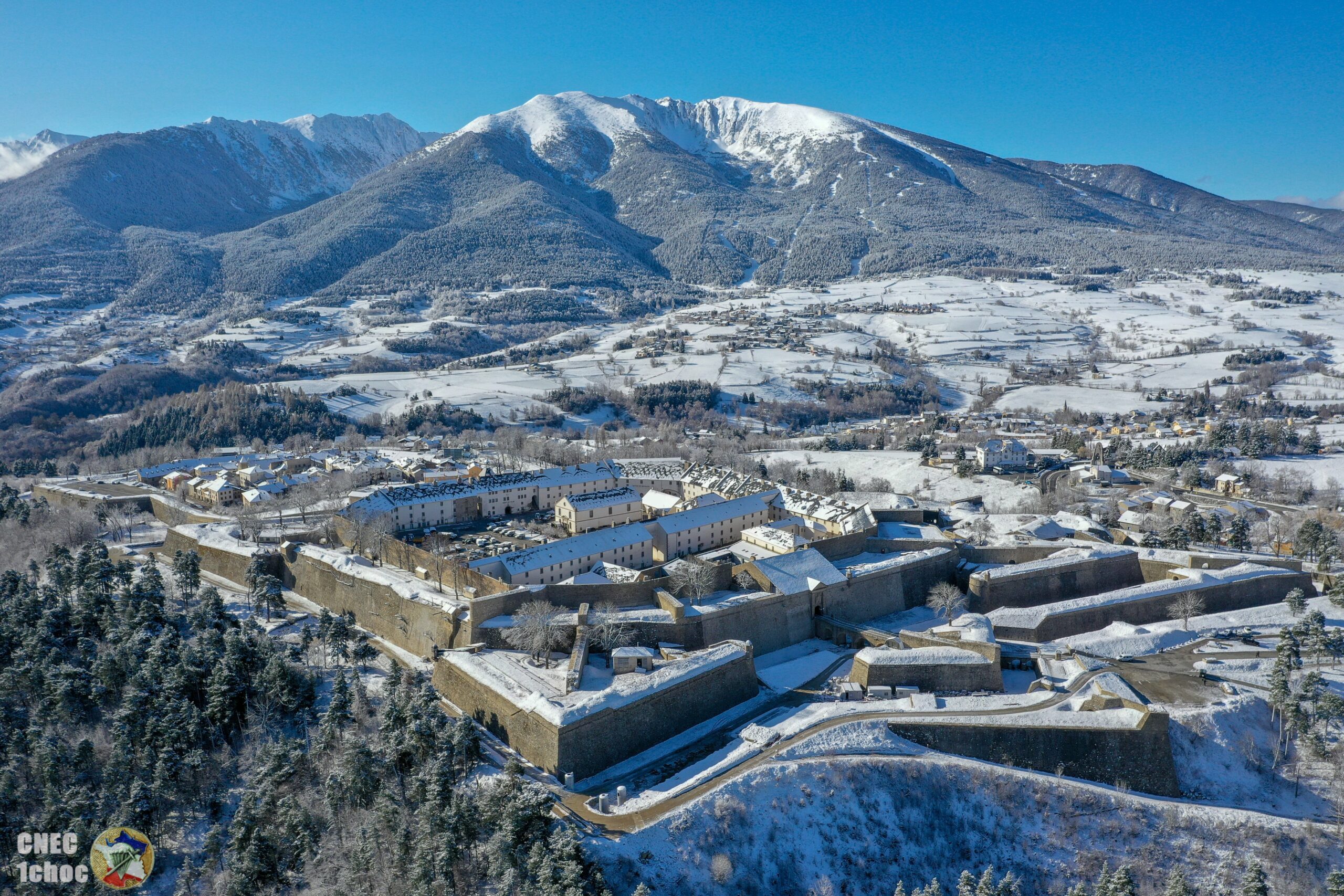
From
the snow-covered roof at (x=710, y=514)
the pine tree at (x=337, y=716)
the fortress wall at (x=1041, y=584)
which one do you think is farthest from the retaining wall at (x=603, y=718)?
the fortress wall at (x=1041, y=584)

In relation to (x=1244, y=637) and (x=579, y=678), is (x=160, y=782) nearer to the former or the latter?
(x=579, y=678)

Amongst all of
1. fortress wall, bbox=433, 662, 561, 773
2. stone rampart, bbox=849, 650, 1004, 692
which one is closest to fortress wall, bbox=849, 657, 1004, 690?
stone rampart, bbox=849, 650, 1004, 692

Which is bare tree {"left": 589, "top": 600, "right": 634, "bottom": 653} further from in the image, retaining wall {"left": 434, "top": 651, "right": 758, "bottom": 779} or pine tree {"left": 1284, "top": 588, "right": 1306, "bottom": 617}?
pine tree {"left": 1284, "top": 588, "right": 1306, "bottom": 617}

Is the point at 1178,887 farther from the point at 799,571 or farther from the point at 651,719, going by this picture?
the point at 799,571

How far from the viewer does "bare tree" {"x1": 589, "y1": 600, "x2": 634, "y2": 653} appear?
36.5 metres

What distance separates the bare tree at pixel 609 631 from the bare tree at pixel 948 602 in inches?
709

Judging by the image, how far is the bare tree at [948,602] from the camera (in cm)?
4512

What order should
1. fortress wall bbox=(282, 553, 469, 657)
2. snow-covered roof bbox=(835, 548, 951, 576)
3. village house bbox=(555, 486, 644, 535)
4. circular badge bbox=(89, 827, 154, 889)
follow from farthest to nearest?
village house bbox=(555, 486, 644, 535) → snow-covered roof bbox=(835, 548, 951, 576) → fortress wall bbox=(282, 553, 469, 657) → circular badge bbox=(89, 827, 154, 889)

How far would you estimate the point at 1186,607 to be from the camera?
42.9 meters

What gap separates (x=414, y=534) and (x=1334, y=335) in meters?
157

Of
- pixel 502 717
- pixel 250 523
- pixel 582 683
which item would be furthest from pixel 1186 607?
pixel 250 523

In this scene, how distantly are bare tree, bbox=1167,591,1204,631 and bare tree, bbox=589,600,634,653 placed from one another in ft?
91.6

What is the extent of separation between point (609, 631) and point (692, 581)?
262 inches

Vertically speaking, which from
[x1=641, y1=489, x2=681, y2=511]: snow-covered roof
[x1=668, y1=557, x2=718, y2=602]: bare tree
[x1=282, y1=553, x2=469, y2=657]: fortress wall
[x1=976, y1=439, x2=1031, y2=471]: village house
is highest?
[x1=976, y1=439, x2=1031, y2=471]: village house
